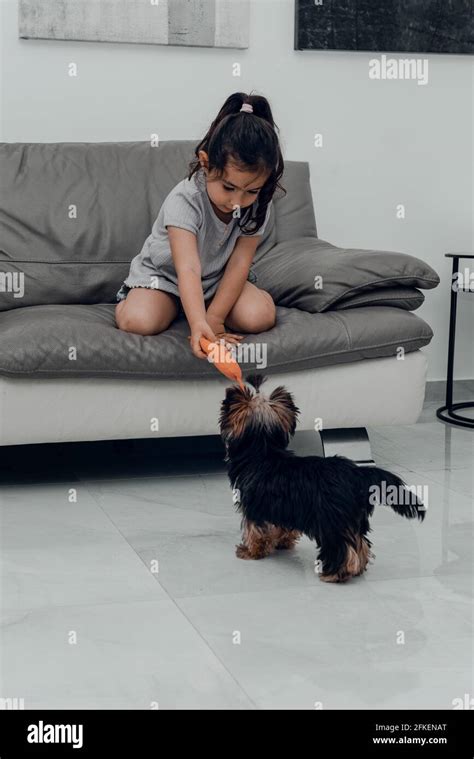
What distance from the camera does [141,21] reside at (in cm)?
326

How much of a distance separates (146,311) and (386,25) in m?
1.66

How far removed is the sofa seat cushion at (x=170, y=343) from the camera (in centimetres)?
238

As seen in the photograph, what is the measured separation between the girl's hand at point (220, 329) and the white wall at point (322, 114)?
106cm

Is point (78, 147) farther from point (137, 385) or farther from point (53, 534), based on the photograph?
point (53, 534)

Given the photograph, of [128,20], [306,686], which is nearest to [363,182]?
[128,20]

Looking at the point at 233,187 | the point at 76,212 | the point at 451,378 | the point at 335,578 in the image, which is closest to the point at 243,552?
the point at 335,578

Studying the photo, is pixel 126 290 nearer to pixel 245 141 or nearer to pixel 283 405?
pixel 245 141

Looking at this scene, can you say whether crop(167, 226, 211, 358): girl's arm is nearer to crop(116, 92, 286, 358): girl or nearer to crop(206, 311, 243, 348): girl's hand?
crop(116, 92, 286, 358): girl

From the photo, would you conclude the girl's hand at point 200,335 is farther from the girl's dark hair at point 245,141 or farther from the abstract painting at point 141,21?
the abstract painting at point 141,21

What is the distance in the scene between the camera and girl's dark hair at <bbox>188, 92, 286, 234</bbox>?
7.41ft

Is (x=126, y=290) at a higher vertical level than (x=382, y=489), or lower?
higher

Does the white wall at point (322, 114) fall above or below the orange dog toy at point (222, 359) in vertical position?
above

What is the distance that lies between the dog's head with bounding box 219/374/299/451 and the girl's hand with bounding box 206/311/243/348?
0.52 metres

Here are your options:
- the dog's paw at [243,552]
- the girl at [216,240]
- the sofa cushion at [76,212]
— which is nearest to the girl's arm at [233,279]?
the girl at [216,240]
